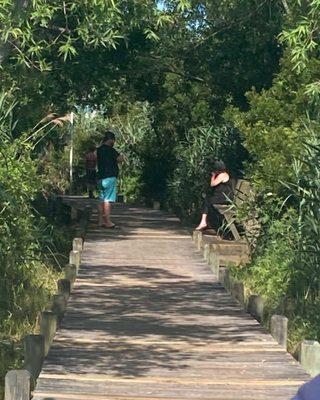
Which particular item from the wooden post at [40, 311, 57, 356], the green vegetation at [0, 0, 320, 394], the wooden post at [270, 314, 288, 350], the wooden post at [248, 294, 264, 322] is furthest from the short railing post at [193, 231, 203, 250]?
the wooden post at [40, 311, 57, 356]

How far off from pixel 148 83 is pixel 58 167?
14.6 meters

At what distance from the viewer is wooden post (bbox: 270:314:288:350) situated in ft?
23.8

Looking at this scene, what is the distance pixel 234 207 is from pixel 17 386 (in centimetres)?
882

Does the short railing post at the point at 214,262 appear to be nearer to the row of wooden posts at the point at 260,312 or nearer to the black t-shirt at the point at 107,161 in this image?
the row of wooden posts at the point at 260,312

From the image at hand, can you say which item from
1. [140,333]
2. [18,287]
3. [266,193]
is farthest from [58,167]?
[140,333]

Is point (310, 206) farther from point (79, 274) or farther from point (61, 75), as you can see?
point (61, 75)

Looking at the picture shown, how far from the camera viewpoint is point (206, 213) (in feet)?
52.1

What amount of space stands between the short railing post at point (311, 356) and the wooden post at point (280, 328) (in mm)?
942

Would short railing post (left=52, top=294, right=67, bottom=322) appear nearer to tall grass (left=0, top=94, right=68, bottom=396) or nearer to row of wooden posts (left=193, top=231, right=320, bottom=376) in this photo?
tall grass (left=0, top=94, right=68, bottom=396)

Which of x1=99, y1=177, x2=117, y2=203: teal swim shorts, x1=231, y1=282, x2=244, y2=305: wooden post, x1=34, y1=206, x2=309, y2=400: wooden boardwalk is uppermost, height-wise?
x1=99, y1=177, x2=117, y2=203: teal swim shorts

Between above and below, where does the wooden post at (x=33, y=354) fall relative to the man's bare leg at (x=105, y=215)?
below

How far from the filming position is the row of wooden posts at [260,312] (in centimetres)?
623

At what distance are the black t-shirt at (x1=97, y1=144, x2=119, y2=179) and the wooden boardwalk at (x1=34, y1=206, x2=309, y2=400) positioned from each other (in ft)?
9.51

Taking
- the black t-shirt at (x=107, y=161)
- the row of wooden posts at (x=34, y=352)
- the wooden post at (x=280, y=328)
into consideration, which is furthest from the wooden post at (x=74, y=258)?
the wooden post at (x=280, y=328)
